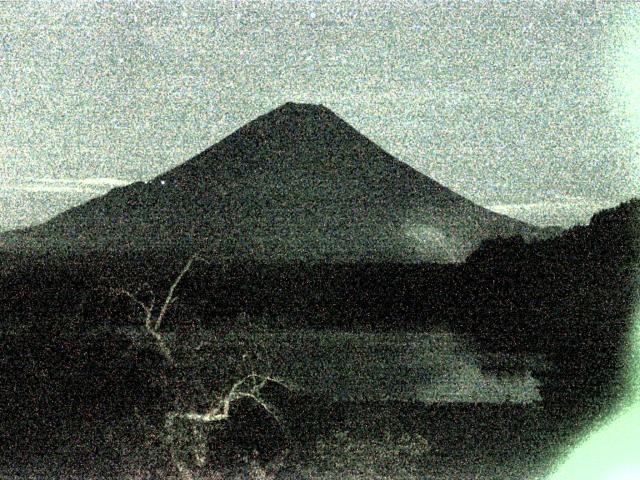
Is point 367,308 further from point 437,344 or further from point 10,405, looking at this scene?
point 10,405

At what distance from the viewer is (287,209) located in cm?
8594

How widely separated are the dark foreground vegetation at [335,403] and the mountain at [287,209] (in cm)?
4685

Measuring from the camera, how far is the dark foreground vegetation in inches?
354

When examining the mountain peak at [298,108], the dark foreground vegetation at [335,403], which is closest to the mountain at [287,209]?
the mountain peak at [298,108]

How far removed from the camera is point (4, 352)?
12.6 metres

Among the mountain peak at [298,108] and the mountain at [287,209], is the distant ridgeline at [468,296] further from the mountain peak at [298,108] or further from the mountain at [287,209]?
the mountain peak at [298,108]

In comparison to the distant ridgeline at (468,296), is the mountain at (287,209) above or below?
below

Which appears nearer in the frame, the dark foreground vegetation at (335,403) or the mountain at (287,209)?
the dark foreground vegetation at (335,403)

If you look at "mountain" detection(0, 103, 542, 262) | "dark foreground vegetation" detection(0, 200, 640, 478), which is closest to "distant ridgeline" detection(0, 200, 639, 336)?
"dark foreground vegetation" detection(0, 200, 640, 478)

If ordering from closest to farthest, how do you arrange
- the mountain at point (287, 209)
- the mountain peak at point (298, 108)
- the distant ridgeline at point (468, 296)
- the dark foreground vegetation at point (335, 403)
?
the dark foreground vegetation at point (335, 403) → the distant ridgeline at point (468, 296) → the mountain at point (287, 209) → the mountain peak at point (298, 108)

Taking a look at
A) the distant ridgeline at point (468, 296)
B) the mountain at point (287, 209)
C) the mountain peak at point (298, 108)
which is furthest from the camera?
the mountain peak at point (298, 108)

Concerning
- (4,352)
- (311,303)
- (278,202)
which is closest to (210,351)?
(4,352)

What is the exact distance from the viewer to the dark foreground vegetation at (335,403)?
8.98 m

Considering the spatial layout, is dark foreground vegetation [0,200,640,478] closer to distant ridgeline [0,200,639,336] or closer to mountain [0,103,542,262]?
distant ridgeline [0,200,639,336]
